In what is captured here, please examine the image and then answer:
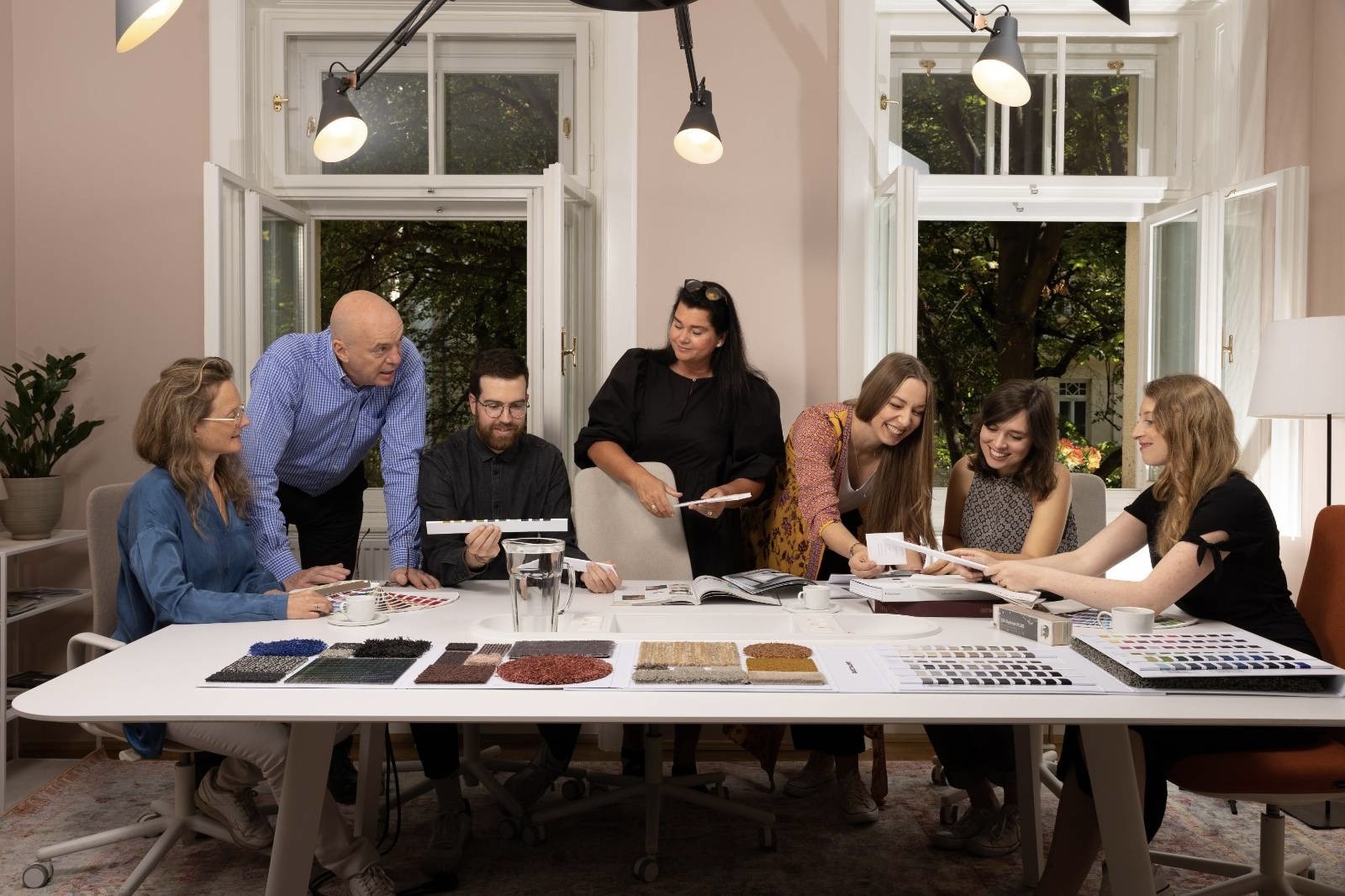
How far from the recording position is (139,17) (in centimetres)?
186

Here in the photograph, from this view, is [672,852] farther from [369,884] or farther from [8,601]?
[8,601]

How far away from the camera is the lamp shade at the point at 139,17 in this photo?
185 cm

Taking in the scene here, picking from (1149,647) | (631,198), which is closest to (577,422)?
(631,198)

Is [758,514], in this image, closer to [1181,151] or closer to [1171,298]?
Result: [1171,298]

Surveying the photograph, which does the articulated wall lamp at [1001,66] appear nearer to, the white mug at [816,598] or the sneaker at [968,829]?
the white mug at [816,598]

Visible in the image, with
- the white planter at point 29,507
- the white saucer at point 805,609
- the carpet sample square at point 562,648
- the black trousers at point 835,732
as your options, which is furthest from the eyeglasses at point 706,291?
the white planter at point 29,507

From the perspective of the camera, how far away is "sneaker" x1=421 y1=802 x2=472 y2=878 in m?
2.75

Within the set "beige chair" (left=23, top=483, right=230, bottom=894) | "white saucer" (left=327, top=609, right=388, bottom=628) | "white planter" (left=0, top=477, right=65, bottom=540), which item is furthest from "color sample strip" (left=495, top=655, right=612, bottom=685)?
"white planter" (left=0, top=477, right=65, bottom=540)

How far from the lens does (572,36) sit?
13.6 ft

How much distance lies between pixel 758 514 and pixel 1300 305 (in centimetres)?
206

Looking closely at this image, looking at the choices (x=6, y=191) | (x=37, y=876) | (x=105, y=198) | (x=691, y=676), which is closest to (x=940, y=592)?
(x=691, y=676)

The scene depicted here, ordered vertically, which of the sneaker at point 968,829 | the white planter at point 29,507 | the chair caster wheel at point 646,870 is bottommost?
the chair caster wheel at point 646,870

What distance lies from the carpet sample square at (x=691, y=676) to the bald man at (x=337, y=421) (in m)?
1.10

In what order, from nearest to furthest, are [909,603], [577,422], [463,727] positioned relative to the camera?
[909,603] < [463,727] < [577,422]
